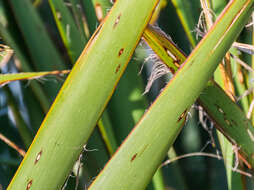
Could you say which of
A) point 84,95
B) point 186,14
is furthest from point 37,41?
point 84,95

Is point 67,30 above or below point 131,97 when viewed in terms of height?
above

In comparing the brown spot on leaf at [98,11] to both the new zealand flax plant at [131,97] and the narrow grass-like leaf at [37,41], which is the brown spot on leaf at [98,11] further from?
the narrow grass-like leaf at [37,41]

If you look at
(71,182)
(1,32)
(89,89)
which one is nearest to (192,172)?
(71,182)

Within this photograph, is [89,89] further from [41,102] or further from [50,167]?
[41,102]

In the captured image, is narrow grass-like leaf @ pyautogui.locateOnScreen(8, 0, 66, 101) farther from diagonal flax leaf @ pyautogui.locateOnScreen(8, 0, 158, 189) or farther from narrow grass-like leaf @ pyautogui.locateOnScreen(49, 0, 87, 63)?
diagonal flax leaf @ pyautogui.locateOnScreen(8, 0, 158, 189)

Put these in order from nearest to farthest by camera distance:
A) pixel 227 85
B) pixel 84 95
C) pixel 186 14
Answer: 1. pixel 84 95
2. pixel 227 85
3. pixel 186 14

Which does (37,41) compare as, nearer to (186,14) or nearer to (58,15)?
(58,15)
